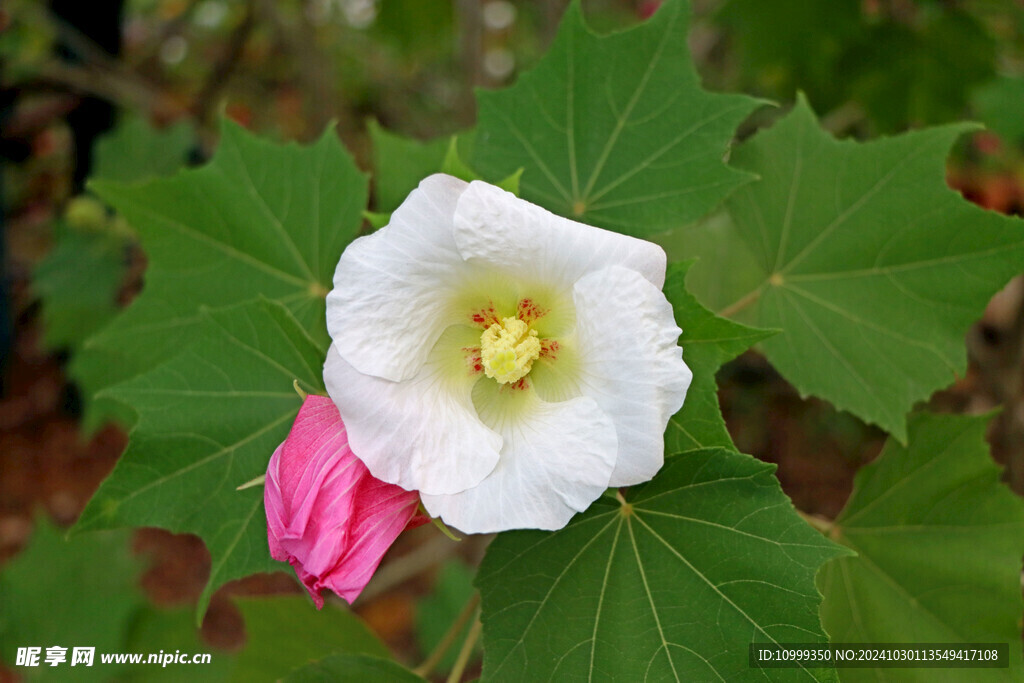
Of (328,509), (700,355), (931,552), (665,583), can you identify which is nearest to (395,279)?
(328,509)

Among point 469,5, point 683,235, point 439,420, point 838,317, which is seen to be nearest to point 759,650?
point 439,420

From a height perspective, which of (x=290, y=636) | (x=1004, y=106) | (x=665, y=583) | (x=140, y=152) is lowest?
(x=290, y=636)

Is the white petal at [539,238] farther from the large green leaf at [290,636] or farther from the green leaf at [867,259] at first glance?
the large green leaf at [290,636]

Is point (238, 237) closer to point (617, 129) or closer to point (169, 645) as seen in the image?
point (617, 129)

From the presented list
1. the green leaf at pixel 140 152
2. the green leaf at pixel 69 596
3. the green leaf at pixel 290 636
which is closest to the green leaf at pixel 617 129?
the green leaf at pixel 290 636

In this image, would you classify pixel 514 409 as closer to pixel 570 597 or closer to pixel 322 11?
pixel 570 597

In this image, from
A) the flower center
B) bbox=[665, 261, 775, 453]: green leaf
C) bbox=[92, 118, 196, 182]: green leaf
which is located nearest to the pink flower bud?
the flower center

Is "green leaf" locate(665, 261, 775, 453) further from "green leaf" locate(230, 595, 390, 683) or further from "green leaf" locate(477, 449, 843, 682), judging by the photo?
"green leaf" locate(230, 595, 390, 683)
